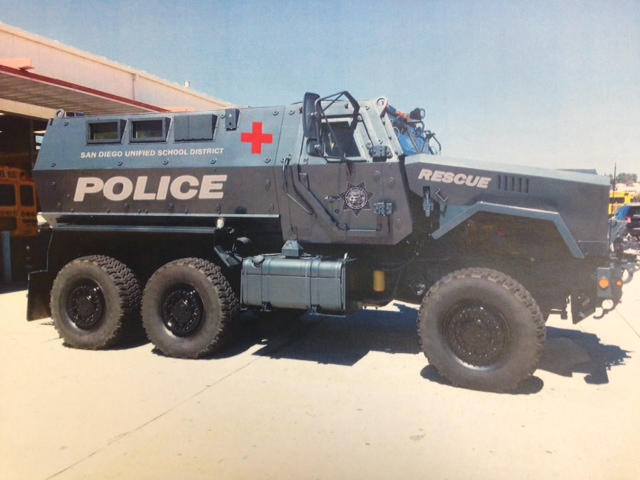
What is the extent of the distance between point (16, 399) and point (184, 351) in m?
1.78

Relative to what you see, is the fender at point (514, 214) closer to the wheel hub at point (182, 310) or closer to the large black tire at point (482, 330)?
the large black tire at point (482, 330)

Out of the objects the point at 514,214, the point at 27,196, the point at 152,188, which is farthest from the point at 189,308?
the point at 27,196

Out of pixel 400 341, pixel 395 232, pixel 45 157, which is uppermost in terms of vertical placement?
pixel 45 157

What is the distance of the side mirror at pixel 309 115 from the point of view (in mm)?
5734

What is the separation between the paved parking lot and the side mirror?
8.40 feet

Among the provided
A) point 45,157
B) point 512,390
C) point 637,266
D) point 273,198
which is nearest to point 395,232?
point 273,198

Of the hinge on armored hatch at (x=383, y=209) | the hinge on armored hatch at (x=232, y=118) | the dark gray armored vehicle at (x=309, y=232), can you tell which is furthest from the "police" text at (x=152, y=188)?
the hinge on armored hatch at (x=383, y=209)

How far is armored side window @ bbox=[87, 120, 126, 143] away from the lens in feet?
22.7

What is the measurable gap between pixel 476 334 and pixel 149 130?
4574mm

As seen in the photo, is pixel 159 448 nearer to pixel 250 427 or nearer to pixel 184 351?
pixel 250 427

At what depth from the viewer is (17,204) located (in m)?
13.4

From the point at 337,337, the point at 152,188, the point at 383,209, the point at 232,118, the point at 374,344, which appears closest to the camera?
the point at 383,209

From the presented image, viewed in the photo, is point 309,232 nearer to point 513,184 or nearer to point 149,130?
point 513,184

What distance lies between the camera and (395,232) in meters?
5.93
